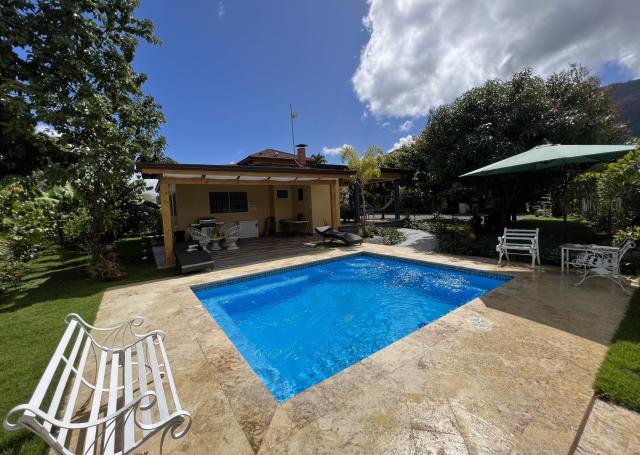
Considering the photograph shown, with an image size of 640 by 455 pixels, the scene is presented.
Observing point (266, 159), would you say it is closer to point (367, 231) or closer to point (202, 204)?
point (202, 204)

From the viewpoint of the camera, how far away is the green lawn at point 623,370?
2.44m

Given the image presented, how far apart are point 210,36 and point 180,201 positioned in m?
8.95

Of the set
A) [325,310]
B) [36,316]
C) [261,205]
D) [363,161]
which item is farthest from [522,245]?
[261,205]

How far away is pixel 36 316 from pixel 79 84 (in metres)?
8.07

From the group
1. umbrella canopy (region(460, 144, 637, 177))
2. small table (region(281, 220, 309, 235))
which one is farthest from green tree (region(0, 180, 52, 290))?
umbrella canopy (region(460, 144, 637, 177))

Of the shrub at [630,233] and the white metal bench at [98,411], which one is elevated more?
the shrub at [630,233]

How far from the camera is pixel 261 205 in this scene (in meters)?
15.3

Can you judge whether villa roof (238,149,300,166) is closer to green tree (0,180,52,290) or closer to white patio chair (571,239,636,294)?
green tree (0,180,52,290)

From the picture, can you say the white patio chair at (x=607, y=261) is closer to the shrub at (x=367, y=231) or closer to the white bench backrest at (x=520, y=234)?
the white bench backrest at (x=520, y=234)

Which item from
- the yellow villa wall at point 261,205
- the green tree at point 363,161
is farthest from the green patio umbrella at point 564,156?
the yellow villa wall at point 261,205

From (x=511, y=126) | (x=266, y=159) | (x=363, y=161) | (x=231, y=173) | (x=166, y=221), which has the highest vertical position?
(x=266, y=159)

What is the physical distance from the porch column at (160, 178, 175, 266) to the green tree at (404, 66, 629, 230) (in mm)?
11365

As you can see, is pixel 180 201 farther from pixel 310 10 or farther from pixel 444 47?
pixel 444 47

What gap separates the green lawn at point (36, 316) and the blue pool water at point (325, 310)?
2307 millimetres
